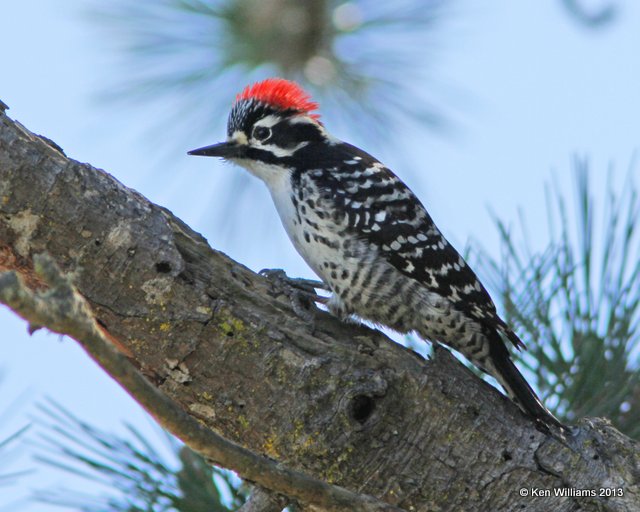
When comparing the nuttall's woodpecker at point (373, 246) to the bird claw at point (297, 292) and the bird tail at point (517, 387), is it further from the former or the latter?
the bird claw at point (297, 292)

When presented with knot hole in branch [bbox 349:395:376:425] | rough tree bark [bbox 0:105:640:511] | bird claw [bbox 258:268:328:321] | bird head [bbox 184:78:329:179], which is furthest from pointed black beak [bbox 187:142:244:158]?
knot hole in branch [bbox 349:395:376:425]

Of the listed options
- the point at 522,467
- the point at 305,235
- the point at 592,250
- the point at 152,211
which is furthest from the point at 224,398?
the point at 592,250

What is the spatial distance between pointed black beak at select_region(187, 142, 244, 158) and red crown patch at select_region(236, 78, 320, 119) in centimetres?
22

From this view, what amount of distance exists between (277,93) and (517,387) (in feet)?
5.90

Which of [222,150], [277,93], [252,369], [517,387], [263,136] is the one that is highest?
[277,93]

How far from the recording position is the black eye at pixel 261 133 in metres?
4.24

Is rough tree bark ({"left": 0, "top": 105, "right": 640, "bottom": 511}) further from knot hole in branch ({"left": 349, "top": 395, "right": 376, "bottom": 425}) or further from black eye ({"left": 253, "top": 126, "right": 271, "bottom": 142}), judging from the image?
black eye ({"left": 253, "top": 126, "right": 271, "bottom": 142})

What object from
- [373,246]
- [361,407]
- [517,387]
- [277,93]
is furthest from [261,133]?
[361,407]

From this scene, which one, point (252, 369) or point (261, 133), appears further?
point (261, 133)

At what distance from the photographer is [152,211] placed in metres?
2.81

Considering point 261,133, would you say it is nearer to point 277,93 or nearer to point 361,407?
point 277,93

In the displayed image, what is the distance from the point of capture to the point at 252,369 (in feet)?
8.90

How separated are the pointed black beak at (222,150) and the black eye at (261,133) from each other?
89 mm

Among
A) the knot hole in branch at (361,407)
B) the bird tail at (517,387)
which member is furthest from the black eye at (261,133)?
the knot hole in branch at (361,407)
